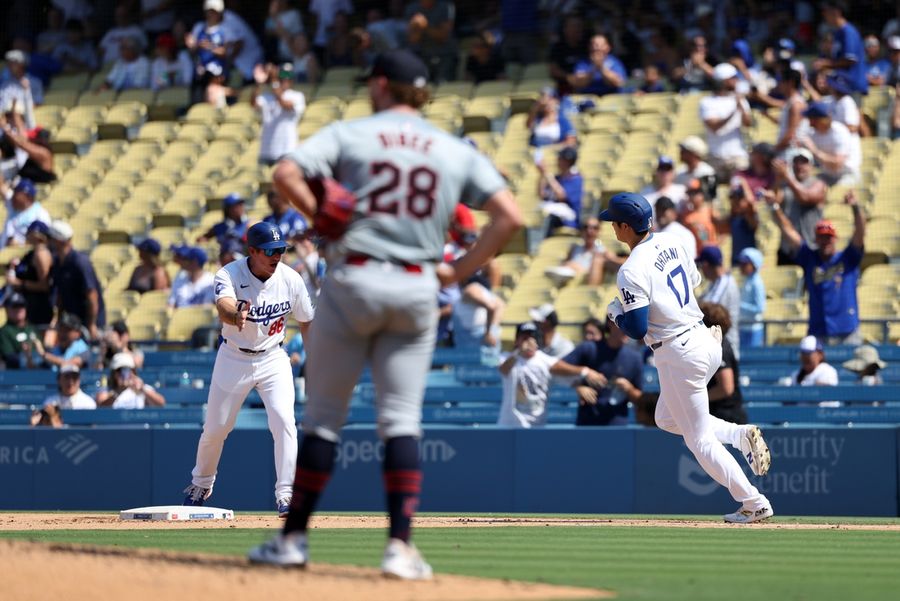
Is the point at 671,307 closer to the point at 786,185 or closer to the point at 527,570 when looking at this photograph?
the point at 527,570

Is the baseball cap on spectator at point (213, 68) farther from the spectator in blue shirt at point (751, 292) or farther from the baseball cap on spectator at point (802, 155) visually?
the spectator in blue shirt at point (751, 292)

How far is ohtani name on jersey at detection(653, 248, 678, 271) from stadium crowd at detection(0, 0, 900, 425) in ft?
7.12

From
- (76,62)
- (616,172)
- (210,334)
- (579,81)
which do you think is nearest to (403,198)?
(210,334)

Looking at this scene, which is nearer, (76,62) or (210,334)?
(210,334)

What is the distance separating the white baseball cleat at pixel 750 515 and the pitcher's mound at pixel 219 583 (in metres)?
3.90

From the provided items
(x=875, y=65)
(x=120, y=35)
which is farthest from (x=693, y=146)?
(x=120, y=35)

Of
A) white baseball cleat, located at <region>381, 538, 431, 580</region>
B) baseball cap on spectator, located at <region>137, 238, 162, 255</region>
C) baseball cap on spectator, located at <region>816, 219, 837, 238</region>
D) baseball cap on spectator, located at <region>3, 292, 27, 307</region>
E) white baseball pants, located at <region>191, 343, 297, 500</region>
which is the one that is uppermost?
baseball cap on spectator, located at <region>137, 238, 162, 255</region>

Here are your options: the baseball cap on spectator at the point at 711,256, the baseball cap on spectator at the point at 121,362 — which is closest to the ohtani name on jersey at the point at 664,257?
the baseball cap on spectator at the point at 711,256

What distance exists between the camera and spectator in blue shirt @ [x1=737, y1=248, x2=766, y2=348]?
14.2 meters

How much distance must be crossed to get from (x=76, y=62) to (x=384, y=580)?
20872mm

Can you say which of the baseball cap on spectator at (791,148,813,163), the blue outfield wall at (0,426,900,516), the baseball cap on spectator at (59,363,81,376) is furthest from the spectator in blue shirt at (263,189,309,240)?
the baseball cap on spectator at (791,148,813,163)

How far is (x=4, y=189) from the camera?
20438 mm

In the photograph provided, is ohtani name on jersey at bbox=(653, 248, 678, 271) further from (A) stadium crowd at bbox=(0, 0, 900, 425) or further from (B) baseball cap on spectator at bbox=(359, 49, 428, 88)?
(B) baseball cap on spectator at bbox=(359, 49, 428, 88)

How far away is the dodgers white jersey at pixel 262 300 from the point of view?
33.4 feet
